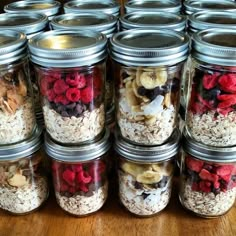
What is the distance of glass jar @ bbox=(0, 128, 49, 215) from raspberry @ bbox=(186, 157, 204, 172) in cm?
32

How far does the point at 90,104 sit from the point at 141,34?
19cm

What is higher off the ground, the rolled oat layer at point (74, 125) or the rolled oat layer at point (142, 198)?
the rolled oat layer at point (74, 125)

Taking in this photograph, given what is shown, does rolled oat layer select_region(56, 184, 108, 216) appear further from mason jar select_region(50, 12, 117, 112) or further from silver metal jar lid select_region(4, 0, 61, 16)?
silver metal jar lid select_region(4, 0, 61, 16)

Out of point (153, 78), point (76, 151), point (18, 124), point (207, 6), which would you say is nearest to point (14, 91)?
point (18, 124)

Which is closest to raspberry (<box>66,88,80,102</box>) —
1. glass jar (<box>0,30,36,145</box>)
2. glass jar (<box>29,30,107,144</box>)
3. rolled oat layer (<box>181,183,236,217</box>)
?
glass jar (<box>29,30,107,144</box>)

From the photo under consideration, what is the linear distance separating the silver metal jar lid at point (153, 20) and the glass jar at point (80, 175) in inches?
9.7

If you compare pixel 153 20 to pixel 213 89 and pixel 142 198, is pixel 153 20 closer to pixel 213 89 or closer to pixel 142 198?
pixel 213 89

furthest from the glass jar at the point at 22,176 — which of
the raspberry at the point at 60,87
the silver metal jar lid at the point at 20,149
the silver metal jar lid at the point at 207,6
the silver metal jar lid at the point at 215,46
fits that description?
the silver metal jar lid at the point at 207,6

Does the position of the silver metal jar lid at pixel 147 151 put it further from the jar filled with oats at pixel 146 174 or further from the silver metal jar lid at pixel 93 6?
the silver metal jar lid at pixel 93 6

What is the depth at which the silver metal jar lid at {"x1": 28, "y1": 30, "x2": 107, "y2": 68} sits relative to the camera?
642 mm

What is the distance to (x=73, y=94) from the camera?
2.17 ft

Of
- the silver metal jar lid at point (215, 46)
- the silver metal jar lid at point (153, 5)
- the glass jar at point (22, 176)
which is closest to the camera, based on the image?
the silver metal jar lid at point (215, 46)

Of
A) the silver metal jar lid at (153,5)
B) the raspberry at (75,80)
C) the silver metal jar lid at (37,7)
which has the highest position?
the silver metal jar lid at (153,5)

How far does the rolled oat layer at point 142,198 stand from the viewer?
0.77 m
